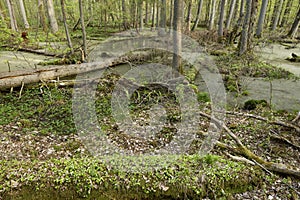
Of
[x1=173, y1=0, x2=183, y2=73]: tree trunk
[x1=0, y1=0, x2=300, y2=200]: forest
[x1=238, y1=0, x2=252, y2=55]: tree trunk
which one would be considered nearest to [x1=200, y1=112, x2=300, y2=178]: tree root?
[x1=0, y1=0, x2=300, y2=200]: forest

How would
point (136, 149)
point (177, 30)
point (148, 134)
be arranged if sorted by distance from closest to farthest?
1. point (136, 149)
2. point (148, 134)
3. point (177, 30)

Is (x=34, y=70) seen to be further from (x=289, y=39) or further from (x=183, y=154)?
(x=289, y=39)

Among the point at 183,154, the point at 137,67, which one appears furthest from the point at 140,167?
the point at 137,67

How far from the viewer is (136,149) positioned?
4.06 metres

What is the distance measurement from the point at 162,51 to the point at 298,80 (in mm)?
6111

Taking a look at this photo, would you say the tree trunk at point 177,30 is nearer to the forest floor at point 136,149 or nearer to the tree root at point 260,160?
the forest floor at point 136,149

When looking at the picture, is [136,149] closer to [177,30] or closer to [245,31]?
[177,30]

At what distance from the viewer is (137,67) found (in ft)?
28.8

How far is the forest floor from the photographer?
10.2ft

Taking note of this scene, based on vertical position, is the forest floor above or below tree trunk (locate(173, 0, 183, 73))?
below

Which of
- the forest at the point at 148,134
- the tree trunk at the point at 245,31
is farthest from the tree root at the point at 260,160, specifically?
the tree trunk at the point at 245,31

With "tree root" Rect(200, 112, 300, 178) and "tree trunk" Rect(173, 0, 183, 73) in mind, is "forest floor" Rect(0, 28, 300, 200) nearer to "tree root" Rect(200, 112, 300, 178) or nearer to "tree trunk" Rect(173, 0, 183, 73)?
"tree root" Rect(200, 112, 300, 178)

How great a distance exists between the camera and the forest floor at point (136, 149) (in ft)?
10.2

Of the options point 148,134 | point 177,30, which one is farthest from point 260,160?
point 177,30
